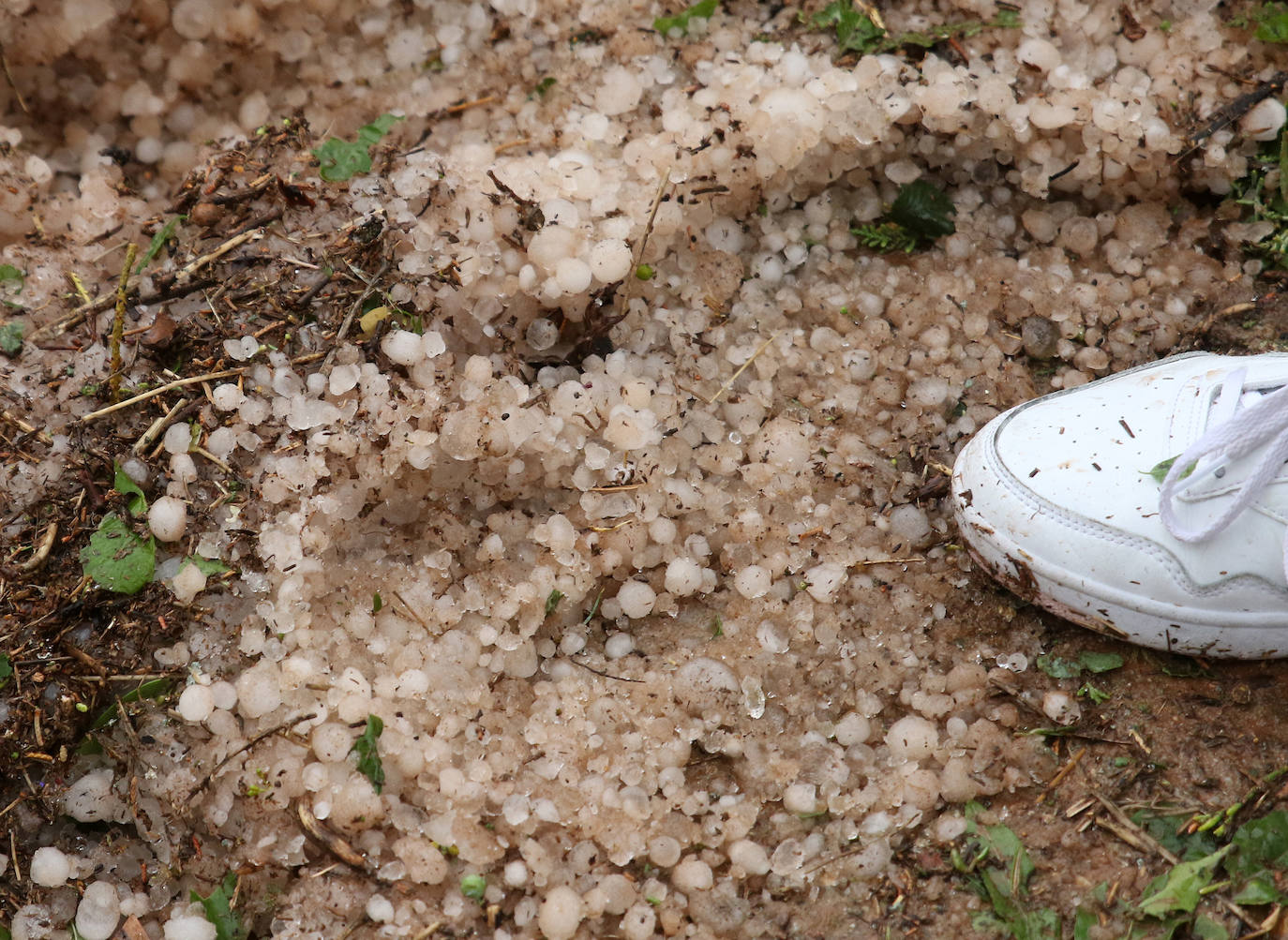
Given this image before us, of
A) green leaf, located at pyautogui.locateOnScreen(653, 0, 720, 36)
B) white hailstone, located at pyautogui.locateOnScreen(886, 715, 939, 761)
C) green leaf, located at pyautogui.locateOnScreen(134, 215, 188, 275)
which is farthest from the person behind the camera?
green leaf, located at pyautogui.locateOnScreen(653, 0, 720, 36)

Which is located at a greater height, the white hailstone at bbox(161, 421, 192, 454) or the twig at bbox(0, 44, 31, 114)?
the twig at bbox(0, 44, 31, 114)

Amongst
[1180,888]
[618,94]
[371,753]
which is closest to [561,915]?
[371,753]

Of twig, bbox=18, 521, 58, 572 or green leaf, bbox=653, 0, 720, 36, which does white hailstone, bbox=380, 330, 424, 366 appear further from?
green leaf, bbox=653, 0, 720, 36

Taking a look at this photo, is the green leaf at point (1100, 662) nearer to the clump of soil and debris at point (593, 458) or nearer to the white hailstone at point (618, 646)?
the clump of soil and debris at point (593, 458)

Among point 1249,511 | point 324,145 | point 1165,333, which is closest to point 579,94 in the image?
point 324,145

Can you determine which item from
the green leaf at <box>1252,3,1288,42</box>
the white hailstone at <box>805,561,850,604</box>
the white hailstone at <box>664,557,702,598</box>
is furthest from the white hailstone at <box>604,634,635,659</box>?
the green leaf at <box>1252,3,1288,42</box>
